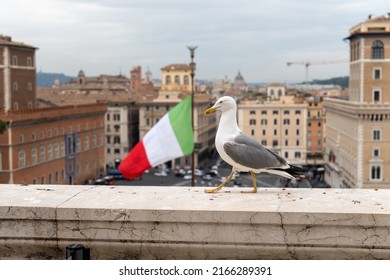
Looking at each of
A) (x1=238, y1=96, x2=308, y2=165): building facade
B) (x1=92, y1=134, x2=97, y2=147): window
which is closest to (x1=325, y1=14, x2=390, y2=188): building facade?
(x1=238, y1=96, x2=308, y2=165): building facade

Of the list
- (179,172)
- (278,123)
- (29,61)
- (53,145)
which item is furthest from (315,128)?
(53,145)

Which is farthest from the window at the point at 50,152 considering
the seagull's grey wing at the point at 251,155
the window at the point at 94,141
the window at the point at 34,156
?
the seagull's grey wing at the point at 251,155

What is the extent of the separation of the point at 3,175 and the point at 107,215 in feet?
118

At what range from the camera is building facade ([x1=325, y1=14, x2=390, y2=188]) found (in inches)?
1747

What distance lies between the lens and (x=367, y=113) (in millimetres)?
44281

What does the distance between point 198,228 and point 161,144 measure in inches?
475

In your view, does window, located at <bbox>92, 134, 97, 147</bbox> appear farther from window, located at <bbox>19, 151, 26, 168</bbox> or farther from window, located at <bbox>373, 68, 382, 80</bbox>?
window, located at <bbox>373, 68, 382, 80</bbox>

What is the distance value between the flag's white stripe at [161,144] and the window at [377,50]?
3282cm

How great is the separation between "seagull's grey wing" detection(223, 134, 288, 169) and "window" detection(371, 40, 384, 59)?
42.9 metres

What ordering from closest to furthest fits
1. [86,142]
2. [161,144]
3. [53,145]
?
[161,144]
[53,145]
[86,142]

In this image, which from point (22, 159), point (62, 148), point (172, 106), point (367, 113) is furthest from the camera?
point (172, 106)

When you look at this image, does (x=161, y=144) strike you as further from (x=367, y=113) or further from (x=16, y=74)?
(x=16, y=74)
